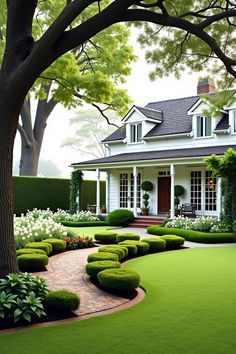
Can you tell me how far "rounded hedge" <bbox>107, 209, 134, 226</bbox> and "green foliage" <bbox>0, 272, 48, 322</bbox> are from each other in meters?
15.6

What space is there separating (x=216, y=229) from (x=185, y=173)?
6441 mm

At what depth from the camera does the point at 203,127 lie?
75.3ft

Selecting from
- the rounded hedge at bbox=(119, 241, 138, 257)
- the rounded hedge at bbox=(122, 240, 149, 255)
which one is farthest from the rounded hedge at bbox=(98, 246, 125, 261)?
the rounded hedge at bbox=(122, 240, 149, 255)

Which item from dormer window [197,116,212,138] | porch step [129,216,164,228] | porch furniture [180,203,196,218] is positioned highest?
dormer window [197,116,212,138]

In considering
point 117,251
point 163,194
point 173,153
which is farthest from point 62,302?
point 163,194

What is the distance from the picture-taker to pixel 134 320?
19.0 ft

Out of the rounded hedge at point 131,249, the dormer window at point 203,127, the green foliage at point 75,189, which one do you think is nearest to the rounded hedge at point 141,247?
the rounded hedge at point 131,249

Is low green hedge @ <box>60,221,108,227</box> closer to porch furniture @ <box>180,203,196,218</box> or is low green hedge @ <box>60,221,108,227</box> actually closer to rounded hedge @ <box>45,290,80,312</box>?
porch furniture @ <box>180,203,196,218</box>

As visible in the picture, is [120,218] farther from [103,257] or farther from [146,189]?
[103,257]

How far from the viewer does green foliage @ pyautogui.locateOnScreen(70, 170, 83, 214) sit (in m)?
25.1

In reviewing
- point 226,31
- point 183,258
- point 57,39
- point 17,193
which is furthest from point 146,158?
point 57,39

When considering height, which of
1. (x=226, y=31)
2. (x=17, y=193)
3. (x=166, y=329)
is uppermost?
(x=226, y=31)

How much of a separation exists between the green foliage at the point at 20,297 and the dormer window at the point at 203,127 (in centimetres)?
1841

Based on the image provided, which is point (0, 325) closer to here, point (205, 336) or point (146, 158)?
point (205, 336)
